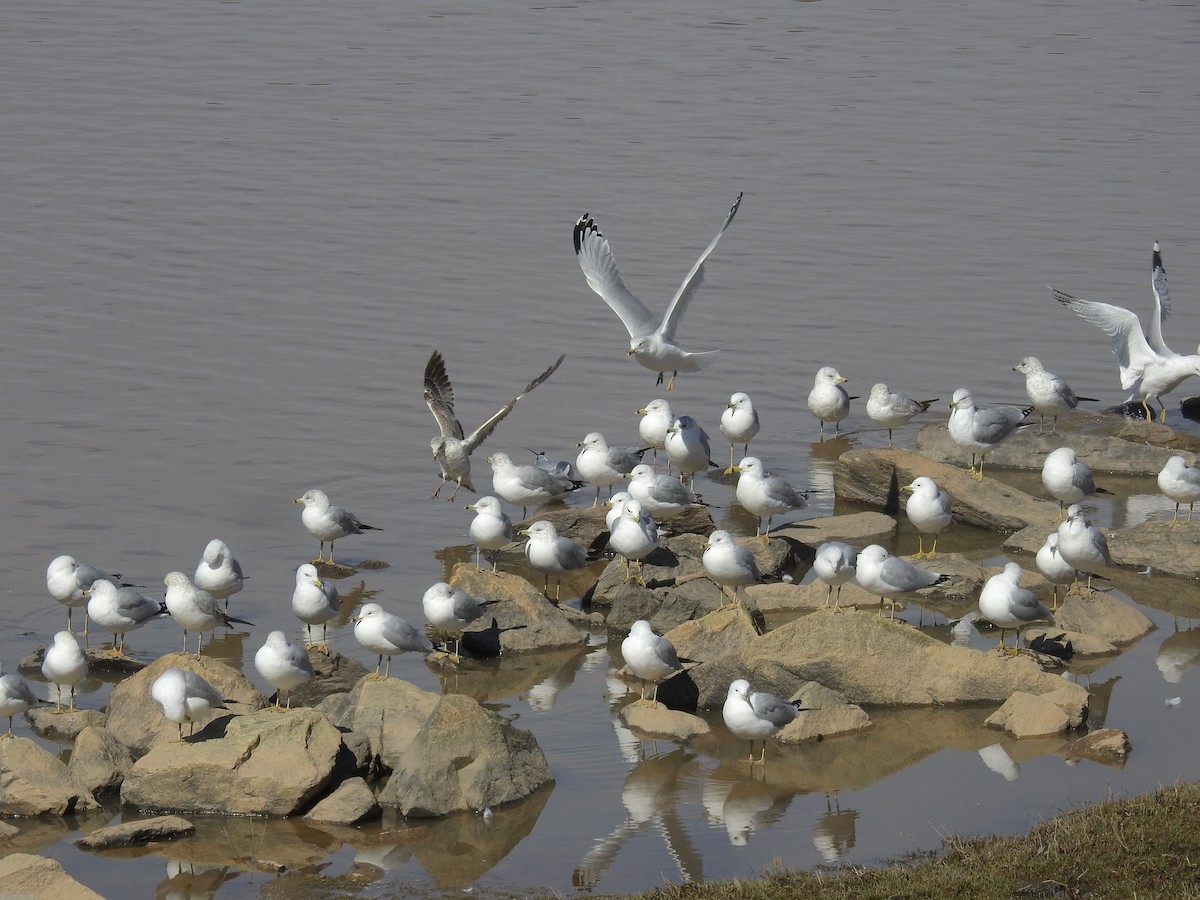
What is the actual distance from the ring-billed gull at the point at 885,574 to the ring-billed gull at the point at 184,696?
448 centimetres

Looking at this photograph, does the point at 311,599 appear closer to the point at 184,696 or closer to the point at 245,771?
the point at 184,696

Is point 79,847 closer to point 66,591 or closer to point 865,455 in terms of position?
point 66,591

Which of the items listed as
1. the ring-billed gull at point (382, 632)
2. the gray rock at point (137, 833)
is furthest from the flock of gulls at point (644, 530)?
the gray rock at point (137, 833)

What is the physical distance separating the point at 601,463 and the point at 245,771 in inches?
257

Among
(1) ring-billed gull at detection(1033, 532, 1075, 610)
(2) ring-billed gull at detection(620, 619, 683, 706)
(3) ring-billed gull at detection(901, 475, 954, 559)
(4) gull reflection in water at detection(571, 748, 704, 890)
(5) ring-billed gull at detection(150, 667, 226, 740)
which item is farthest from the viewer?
(3) ring-billed gull at detection(901, 475, 954, 559)

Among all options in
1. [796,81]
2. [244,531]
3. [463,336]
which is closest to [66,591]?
[244,531]

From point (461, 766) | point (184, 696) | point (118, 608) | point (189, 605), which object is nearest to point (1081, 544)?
point (461, 766)

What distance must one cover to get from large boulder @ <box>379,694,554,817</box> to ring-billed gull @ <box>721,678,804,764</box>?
117 cm

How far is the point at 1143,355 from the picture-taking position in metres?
18.5

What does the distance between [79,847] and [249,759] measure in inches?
38.0

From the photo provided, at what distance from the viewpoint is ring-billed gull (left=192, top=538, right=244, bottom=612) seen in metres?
12.1

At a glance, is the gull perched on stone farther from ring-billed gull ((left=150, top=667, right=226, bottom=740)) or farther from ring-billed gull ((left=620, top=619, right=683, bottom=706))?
ring-billed gull ((left=150, top=667, right=226, bottom=740))

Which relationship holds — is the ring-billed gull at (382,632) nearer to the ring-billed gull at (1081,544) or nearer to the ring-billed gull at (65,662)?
the ring-billed gull at (65,662)

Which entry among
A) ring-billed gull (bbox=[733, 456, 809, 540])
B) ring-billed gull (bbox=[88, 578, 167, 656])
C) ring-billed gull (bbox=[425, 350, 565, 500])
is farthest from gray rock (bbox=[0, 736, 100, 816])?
ring-billed gull (bbox=[733, 456, 809, 540])
